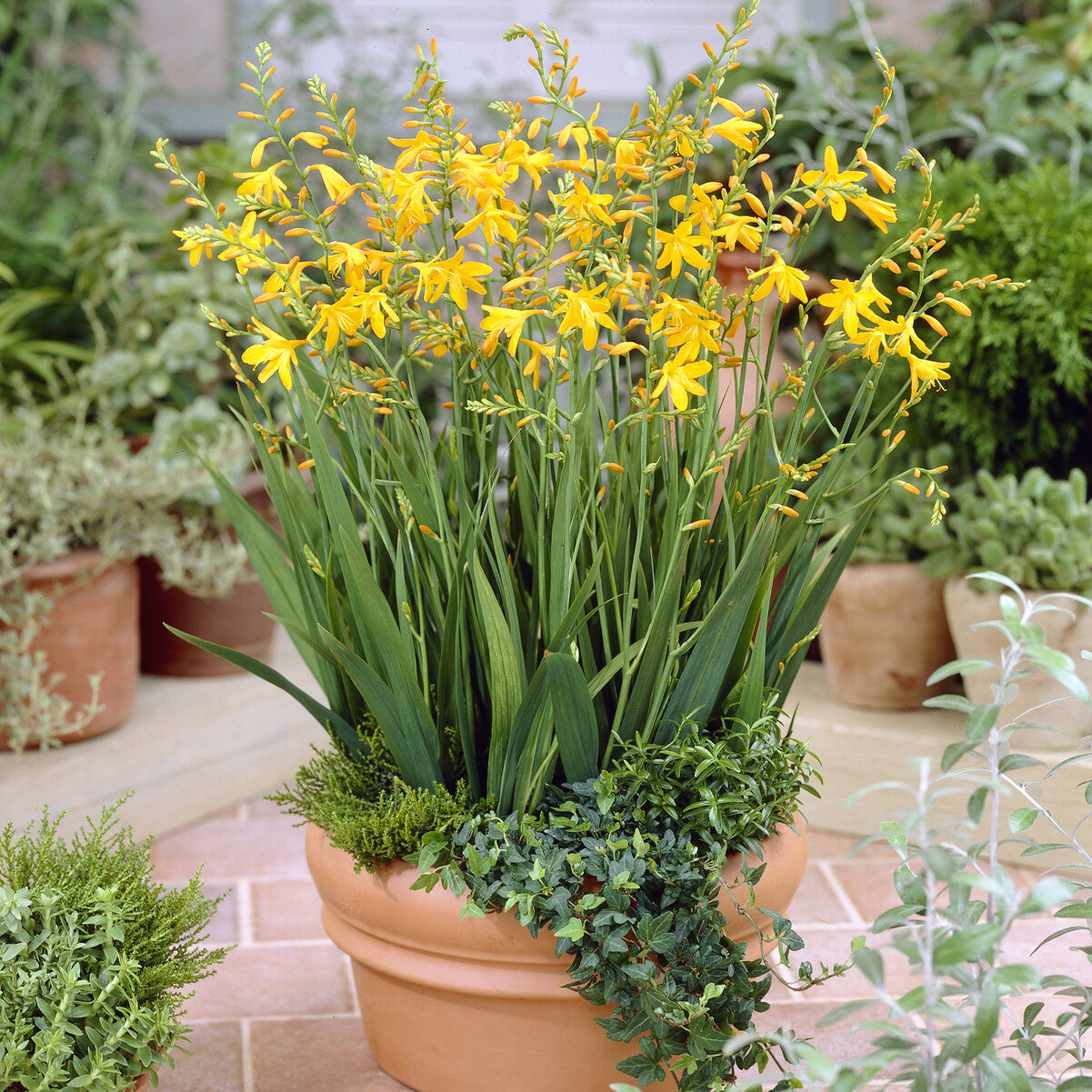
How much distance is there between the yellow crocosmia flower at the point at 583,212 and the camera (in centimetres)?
93

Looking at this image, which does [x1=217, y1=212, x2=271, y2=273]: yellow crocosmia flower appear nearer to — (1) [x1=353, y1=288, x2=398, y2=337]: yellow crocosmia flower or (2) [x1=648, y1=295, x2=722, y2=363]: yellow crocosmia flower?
(1) [x1=353, y1=288, x2=398, y2=337]: yellow crocosmia flower

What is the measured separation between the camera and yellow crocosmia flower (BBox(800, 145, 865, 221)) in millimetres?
892

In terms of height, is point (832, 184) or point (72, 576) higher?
point (832, 184)

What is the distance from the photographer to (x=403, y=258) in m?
0.98

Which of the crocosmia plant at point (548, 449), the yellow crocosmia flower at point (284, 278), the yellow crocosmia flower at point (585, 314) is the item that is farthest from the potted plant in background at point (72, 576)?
the yellow crocosmia flower at point (585, 314)

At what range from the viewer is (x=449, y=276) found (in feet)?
3.08

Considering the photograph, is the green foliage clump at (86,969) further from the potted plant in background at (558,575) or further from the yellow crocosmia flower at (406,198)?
the yellow crocosmia flower at (406,198)

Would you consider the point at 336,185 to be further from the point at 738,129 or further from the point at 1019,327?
the point at 1019,327

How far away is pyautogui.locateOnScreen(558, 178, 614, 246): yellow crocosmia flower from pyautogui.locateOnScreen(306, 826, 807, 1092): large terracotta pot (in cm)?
60

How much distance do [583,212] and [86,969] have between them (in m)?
0.80

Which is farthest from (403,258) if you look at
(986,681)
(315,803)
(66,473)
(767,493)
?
(986,681)

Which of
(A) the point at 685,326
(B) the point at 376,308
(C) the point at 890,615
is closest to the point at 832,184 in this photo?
(A) the point at 685,326

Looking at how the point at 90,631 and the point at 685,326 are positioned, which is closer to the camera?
the point at 685,326

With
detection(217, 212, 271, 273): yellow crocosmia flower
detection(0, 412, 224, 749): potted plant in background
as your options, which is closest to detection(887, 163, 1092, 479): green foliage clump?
detection(217, 212, 271, 273): yellow crocosmia flower
